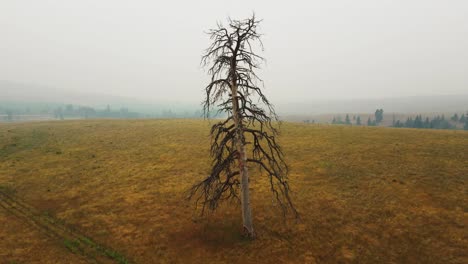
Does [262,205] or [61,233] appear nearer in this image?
[61,233]

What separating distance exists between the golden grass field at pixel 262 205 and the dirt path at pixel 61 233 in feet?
0.62

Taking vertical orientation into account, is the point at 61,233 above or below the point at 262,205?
below

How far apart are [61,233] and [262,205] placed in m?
15.5

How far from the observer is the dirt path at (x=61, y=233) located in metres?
17.5

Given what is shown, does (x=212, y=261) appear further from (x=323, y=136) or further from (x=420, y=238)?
(x=323, y=136)

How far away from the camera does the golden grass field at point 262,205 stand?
1758cm

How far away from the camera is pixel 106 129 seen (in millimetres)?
61438

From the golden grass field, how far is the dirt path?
188 millimetres

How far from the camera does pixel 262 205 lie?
2419 centimetres

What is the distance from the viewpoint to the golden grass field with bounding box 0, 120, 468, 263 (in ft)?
57.7

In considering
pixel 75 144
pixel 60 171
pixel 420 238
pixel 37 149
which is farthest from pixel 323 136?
pixel 37 149

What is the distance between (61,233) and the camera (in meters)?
20.2

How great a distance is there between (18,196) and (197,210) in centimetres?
1774

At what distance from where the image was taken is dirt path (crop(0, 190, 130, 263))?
690 inches
